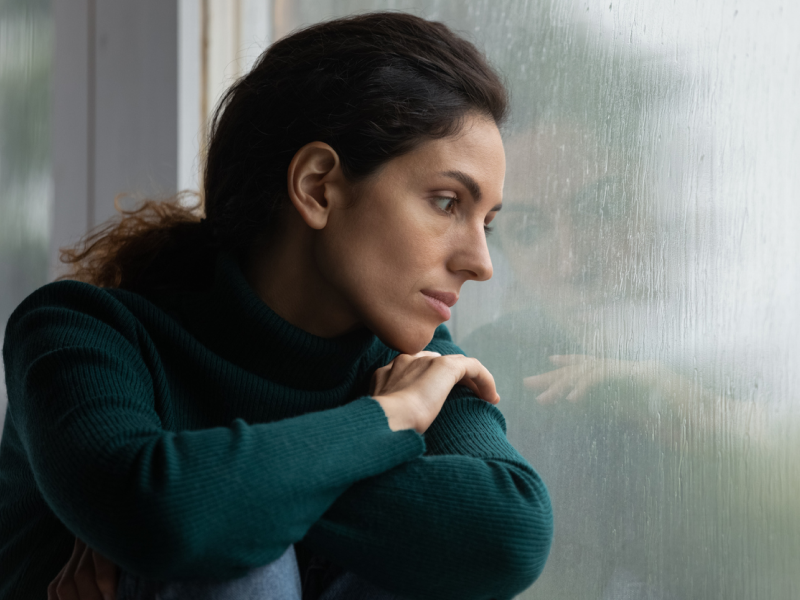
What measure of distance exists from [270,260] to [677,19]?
64 centimetres

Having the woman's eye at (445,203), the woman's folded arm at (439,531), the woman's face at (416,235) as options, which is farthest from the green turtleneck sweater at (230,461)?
the woman's eye at (445,203)

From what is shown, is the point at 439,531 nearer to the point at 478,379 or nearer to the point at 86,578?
the point at 478,379

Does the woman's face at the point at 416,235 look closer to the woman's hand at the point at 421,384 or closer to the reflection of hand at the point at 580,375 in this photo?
the woman's hand at the point at 421,384

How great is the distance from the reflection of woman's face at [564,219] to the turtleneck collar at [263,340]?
1.00 ft

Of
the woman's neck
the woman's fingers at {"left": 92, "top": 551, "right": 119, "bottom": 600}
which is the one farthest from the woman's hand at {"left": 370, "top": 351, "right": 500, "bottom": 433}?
the woman's fingers at {"left": 92, "top": 551, "right": 119, "bottom": 600}

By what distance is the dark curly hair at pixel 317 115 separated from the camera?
962 millimetres

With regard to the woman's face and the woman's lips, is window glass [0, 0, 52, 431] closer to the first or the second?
the woman's face

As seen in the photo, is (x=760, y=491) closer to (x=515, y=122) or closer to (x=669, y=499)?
(x=669, y=499)

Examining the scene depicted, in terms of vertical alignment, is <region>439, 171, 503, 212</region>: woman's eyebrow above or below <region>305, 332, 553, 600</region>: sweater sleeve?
above

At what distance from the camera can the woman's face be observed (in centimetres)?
93

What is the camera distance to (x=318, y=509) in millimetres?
756

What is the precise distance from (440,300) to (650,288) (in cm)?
28

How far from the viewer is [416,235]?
927 millimetres

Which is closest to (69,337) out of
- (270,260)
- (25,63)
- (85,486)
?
(85,486)
